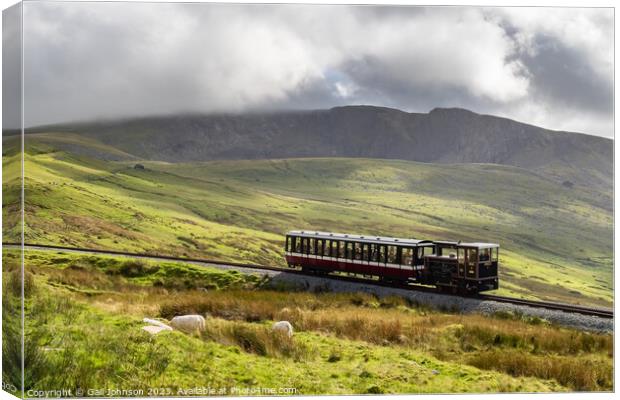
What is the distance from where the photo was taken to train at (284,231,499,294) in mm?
35688

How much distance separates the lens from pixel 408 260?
3775 centimetres

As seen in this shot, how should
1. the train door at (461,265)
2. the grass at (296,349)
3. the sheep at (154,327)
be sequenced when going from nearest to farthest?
the grass at (296,349)
the sheep at (154,327)
the train door at (461,265)

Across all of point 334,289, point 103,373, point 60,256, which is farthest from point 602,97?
point 60,256

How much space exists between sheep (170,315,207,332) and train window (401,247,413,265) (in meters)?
17.8

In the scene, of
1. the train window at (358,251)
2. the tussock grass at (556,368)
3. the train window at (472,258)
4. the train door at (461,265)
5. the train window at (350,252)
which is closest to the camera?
the tussock grass at (556,368)

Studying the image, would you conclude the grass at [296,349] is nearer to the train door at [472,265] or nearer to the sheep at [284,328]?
the sheep at [284,328]

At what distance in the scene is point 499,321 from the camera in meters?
28.3

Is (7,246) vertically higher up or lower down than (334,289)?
higher up

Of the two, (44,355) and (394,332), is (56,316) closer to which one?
(44,355)

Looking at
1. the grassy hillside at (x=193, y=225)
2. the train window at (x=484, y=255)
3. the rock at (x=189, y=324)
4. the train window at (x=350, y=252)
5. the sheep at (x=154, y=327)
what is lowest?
the grassy hillside at (x=193, y=225)

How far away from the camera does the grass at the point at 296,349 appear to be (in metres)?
17.6

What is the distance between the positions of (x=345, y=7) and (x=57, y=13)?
393 inches

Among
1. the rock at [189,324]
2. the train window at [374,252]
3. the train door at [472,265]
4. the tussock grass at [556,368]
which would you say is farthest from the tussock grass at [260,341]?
the train window at [374,252]

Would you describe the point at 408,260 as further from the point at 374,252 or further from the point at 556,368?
the point at 556,368
